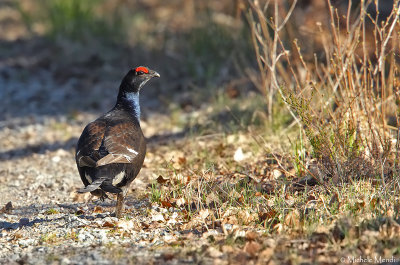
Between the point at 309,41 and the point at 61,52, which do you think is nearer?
the point at 309,41

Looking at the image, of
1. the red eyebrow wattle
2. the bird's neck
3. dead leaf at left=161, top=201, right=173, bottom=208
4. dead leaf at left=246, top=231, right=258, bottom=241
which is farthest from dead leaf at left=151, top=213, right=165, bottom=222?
the red eyebrow wattle

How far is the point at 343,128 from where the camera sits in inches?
234

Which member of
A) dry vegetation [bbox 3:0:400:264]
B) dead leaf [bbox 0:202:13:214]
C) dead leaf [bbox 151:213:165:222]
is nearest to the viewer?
dry vegetation [bbox 3:0:400:264]

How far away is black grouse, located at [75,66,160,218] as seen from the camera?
525cm

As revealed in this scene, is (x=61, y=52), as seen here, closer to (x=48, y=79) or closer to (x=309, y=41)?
(x=48, y=79)

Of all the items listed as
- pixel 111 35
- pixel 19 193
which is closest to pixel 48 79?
pixel 111 35

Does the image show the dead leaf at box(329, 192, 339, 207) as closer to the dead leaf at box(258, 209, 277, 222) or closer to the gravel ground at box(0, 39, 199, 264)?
the dead leaf at box(258, 209, 277, 222)

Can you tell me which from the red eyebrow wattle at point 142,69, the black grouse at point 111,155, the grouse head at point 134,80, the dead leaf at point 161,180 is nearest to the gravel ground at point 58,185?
the dead leaf at point 161,180

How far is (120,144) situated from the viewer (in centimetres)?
547

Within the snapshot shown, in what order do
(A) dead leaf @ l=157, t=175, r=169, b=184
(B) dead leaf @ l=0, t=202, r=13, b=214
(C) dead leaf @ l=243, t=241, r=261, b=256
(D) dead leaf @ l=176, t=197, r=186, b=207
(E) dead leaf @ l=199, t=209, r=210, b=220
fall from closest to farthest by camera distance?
(C) dead leaf @ l=243, t=241, r=261, b=256
(E) dead leaf @ l=199, t=209, r=210, b=220
(D) dead leaf @ l=176, t=197, r=186, b=207
(B) dead leaf @ l=0, t=202, r=13, b=214
(A) dead leaf @ l=157, t=175, r=169, b=184

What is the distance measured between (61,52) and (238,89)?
390 cm

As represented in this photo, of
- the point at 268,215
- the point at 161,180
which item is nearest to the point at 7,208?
the point at 161,180

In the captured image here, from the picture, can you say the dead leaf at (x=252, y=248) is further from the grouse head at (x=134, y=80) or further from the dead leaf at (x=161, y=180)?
the grouse head at (x=134, y=80)

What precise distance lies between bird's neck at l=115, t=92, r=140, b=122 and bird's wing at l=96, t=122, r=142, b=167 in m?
0.59
